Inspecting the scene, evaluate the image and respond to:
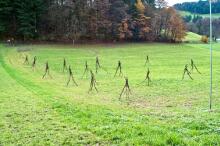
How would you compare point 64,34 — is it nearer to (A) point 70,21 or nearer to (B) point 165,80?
(A) point 70,21

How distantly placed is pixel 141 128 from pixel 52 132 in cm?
283

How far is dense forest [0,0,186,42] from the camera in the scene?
7238 centimetres

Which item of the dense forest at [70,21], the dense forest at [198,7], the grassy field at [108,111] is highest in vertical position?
the dense forest at [198,7]

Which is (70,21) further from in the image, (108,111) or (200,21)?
(200,21)

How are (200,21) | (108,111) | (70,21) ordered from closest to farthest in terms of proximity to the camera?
(108,111) → (70,21) → (200,21)

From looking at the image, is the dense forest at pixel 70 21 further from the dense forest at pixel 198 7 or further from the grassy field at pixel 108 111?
the dense forest at pixel 198 7

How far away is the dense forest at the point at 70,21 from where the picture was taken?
2849 inches

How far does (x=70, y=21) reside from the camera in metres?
73.8

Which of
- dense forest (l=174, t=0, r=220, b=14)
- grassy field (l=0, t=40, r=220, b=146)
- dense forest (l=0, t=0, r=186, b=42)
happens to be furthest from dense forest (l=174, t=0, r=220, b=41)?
grassy field (l=0, t=40, r=220, b=146)

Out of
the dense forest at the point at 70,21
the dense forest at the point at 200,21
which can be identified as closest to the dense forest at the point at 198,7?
the dense forest at the point at 200,21

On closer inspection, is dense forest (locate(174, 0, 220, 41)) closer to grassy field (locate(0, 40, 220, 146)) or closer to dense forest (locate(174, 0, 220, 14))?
dense forest (locate(174, 0, 220, 14))

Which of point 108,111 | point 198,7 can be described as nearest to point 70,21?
point 108,111

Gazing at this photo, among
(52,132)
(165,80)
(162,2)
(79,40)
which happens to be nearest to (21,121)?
(52,132)

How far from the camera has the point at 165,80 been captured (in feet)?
109
